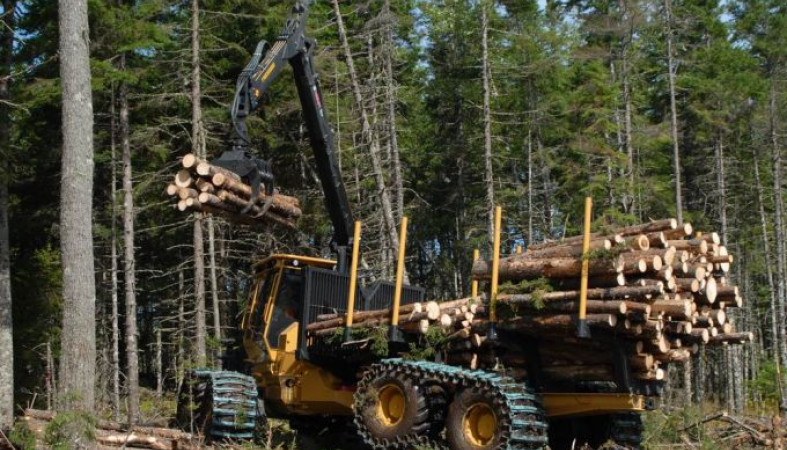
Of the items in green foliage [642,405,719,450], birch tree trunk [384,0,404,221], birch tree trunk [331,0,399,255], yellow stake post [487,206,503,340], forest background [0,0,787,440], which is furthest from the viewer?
birch tree trunk [384,0,404,221]

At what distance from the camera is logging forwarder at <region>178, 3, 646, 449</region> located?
9602 millimetres

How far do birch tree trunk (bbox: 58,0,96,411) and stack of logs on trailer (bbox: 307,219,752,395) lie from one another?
371cm

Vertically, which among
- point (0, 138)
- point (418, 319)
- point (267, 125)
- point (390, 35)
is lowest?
point (418, 319)

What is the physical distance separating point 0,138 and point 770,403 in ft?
90.7

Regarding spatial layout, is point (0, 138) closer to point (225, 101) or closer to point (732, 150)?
point (225, 101)

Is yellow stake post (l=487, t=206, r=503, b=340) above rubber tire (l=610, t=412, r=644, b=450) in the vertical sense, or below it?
above

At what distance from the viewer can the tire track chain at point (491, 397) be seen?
361 inches

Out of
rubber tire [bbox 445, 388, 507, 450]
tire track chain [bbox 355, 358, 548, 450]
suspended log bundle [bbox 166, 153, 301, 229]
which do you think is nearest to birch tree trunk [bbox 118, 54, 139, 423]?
suspended log bundle [bbox 166, 153, 301, 229]

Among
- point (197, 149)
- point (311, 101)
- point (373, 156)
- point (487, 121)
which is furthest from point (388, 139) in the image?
point (311, 101)

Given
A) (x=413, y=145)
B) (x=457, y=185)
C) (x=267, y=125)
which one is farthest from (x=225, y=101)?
(x=457, y=185)

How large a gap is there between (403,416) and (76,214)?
471 cm

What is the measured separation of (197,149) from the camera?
21562 millimetres

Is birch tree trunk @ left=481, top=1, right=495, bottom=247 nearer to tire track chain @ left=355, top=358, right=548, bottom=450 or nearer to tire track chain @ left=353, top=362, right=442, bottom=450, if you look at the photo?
tire track chain @ left=353, top=362, right=442, bottom=450

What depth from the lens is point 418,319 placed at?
34.4 ft
